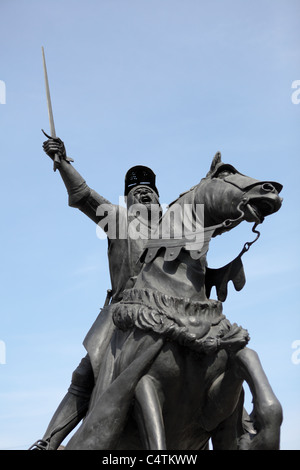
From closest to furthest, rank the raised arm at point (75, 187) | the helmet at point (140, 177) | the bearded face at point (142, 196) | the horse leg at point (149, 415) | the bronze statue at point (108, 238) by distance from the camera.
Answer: the horse leg at point (149, 415) < the bronze statue at point (108, 238) < the raised arm at point (75, 187) < the bearded face at point (142, 196) < the helmet at point (140, 177)

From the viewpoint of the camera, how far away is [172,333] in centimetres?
695

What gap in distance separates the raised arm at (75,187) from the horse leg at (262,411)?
10.3 feet

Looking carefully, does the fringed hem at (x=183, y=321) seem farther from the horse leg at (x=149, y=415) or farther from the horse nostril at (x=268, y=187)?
the horse nostril at (x=268, y=187)

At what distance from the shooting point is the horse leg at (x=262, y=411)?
6.41 m

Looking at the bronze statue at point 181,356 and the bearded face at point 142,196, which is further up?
the bearded face at point 142,196

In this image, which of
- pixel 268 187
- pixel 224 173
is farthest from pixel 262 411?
pixel 224 173

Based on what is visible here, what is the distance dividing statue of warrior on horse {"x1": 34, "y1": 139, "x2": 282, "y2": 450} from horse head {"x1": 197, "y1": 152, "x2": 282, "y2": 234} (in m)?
0.01

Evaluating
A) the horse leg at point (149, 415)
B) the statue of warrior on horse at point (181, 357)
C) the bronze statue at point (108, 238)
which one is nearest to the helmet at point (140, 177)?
the bronze statue at point (108, 238)

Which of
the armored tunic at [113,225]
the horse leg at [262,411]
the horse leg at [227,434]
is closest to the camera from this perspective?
the horse leg at [262,411]

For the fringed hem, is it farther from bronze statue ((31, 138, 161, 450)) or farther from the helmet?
the helmet

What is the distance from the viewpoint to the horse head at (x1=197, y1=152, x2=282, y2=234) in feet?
24.6
